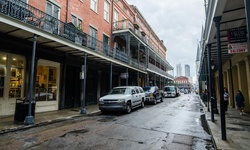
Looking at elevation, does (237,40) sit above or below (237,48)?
above

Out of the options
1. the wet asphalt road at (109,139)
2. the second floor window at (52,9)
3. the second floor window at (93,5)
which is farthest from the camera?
the second floor window at (93,5)

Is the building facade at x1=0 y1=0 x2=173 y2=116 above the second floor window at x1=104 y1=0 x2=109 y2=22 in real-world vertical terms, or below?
below

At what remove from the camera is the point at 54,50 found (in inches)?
480

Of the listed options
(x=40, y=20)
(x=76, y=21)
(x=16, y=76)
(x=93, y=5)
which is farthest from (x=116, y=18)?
(x=16, y=76)

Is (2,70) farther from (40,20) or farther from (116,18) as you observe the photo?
(116,18)

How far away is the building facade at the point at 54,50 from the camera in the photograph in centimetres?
884

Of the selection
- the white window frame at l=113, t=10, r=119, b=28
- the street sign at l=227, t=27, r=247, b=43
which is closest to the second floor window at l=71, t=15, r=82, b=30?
the white window frame at l=113, t=10, r=119, b=28

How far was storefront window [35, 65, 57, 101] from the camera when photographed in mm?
11680

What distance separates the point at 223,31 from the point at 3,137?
397 inches

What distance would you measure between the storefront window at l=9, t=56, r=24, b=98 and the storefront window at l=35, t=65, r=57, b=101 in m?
1.22

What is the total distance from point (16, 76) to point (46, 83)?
88.2 inches

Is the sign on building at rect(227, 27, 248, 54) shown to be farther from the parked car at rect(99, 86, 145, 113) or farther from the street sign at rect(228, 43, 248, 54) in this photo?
the parked car at rect(99, 86, 145, 113)

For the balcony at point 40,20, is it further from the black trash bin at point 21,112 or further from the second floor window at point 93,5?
the second floor window at point 93,5

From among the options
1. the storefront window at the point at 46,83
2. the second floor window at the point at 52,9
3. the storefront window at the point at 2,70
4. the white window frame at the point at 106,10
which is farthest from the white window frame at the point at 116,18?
the storefront window at the point at 2,70
